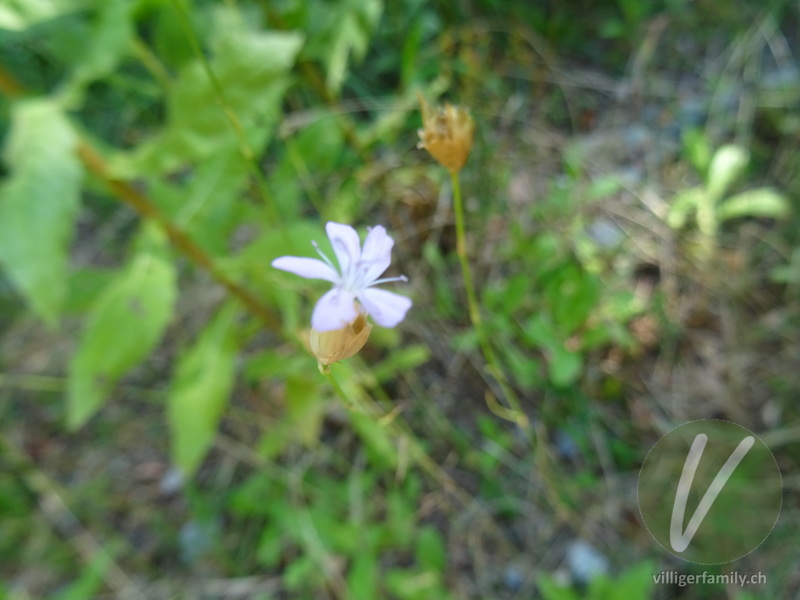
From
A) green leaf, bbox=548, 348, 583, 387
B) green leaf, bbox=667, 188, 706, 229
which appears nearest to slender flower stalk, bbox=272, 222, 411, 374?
green leaf, bbox=548, 348, 583, 387

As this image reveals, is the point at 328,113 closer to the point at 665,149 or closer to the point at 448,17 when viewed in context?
the point at 448,17

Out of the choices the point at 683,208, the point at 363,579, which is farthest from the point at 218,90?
the point at 683,208

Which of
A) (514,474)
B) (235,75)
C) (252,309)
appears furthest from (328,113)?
(514,474)

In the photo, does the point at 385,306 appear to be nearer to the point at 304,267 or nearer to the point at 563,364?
the point at 304,267

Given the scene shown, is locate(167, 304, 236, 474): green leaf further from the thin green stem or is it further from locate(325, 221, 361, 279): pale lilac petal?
locate(325, 221, 361, 279): pale lilac petal

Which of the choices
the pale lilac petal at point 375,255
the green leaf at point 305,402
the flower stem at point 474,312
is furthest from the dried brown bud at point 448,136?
the green leaf at point 305,402
